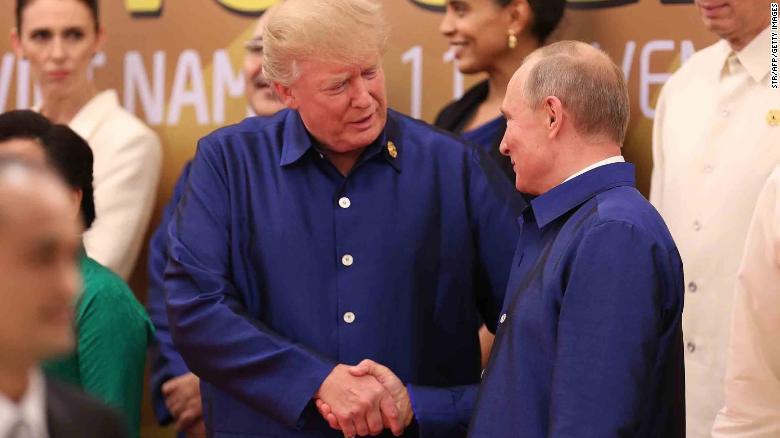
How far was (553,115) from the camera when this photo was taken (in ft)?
8.77

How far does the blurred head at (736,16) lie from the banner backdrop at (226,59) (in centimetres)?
57

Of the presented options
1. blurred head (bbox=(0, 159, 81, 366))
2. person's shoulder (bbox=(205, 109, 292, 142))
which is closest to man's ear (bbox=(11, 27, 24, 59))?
person's shoulder (bbox=(205, 109, 292, 142))

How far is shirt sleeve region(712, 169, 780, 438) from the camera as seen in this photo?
3084mm

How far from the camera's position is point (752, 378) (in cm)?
312

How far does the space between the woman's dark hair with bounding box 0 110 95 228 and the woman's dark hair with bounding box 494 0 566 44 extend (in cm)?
150

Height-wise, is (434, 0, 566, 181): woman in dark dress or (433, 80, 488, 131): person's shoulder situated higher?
(434, 0, 566, 181): woman in dark dress

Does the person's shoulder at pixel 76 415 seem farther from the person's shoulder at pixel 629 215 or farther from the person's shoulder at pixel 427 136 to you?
the person's shoulder at pixel 427 136

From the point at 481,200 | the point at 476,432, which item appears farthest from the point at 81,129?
the point at 476,432

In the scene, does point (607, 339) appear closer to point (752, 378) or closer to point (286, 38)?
point (752, 378)

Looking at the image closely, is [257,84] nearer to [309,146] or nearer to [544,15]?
[544,15]

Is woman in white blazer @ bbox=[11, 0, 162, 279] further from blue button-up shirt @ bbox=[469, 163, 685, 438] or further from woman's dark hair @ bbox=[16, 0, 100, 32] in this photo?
blue button-up shirt @ bbox=[469, 163, 685, 438]

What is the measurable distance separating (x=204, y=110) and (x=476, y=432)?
2.70 metres

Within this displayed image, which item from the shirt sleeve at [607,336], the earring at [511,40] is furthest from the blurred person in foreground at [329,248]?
the earring at [511,40]

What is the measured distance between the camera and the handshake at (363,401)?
290 centimetres
